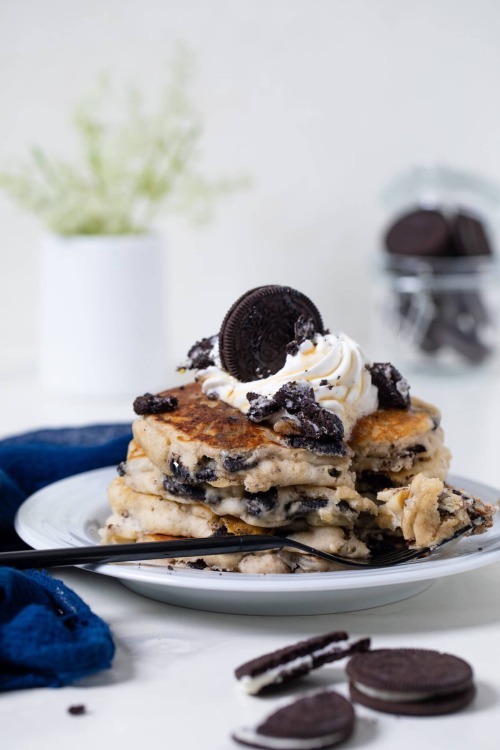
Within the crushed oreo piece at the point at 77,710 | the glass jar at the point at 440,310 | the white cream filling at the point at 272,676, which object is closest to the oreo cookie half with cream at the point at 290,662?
the white cream filling at the point at 272,676

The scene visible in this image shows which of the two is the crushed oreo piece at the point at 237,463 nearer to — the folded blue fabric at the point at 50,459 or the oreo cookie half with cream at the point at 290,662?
the oreo cookie half with cream at the point at 290,662

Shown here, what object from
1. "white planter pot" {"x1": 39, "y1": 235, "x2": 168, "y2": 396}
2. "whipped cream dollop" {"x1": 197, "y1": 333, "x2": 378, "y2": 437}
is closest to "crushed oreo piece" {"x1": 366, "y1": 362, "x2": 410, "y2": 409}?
"whipped cream dollop" {"x1": 197, "y1": 333, "x2": 378, "y2": 437}

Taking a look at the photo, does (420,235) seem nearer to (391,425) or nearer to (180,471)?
(391,425)

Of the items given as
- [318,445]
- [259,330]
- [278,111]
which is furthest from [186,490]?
[278,111]

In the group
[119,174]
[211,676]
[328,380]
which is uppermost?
[119,174]

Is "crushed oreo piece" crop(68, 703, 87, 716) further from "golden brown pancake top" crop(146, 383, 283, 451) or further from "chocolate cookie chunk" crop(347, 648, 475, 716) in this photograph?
"golden brown pancake top" crop(146, 383, 283, 451)

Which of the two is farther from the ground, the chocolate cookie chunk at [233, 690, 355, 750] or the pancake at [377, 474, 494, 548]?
the pancake at [377, 474, 494, 548]
